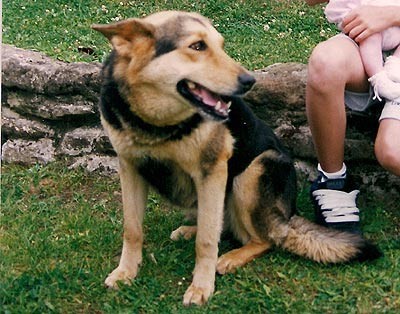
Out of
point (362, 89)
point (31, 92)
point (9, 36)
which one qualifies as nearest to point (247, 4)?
point (9, 36)

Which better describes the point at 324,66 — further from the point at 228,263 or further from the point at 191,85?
the point at 228,263

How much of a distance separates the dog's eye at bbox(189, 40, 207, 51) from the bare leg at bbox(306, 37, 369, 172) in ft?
2.81

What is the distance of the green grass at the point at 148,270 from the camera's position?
349 cm

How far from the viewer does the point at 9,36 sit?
7.21 metres

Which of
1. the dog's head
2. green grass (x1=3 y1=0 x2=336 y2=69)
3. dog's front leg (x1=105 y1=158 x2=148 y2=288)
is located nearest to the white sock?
the dog's head

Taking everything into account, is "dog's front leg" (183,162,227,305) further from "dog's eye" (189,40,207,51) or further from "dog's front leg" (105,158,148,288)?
"dog's eye" (189,40,207,51)

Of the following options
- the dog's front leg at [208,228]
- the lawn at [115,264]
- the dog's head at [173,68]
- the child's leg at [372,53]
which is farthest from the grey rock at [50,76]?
the child's leg at [372,53]

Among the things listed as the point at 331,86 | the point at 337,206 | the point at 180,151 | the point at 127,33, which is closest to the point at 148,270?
the point at 180,151

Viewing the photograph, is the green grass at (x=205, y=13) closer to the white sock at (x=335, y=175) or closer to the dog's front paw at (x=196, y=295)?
the white sock at (x=335, y=175)

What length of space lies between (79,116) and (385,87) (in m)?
2.34

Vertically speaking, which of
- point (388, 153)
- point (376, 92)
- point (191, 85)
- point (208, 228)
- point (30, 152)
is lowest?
point (30, 152)

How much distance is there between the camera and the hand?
12.9 ft

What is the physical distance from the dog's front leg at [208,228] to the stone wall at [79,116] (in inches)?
51.7

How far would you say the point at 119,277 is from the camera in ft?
12.1
